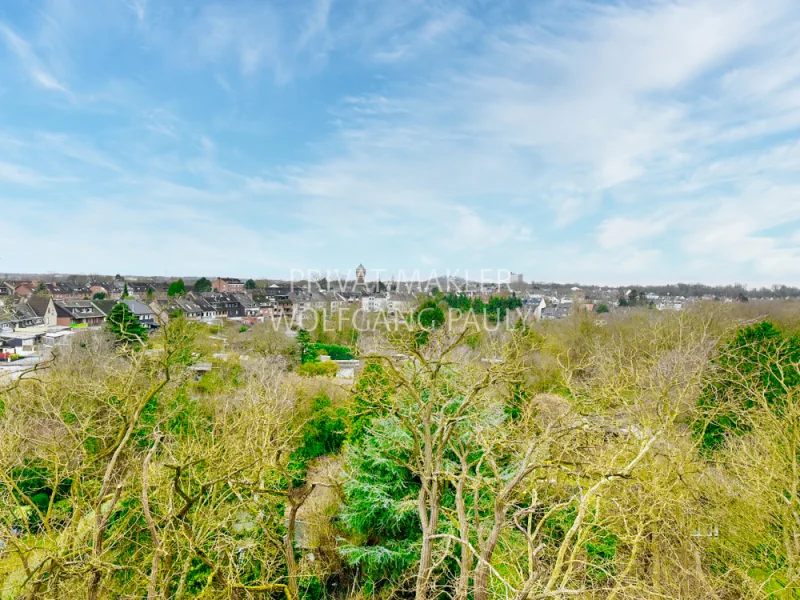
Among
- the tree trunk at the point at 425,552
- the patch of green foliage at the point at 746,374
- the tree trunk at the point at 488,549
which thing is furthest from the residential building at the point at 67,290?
the tree trunk at the point at 488,549

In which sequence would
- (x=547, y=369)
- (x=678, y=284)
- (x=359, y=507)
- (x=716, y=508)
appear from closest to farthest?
(x=716, y=508)
(x=359, y=507)
(x=547, y=369)
(x=678, y=284)

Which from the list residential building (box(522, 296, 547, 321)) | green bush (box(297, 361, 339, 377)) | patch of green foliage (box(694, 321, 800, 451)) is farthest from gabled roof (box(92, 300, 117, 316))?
patch of green foliage (box(694, 321, 800, 451))

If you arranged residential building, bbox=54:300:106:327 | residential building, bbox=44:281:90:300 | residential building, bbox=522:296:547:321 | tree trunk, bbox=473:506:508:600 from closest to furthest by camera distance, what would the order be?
tree trunk, bbox=473:506:508:600 < residential building, bbox=54:300:106:327 < residential building, bbox=522:296:547:321 < residential building, bbox=44:281:90:300

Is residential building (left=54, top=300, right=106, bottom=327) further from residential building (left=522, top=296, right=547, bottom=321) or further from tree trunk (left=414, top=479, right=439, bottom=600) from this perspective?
residential building (left=522, top=296, right=547, bottom=321)

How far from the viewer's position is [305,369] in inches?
894

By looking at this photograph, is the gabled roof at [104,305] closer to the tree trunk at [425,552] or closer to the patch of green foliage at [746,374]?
the tree trunk at [425,552]

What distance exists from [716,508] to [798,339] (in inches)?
477

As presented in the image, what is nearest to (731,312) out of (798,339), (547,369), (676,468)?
(798,339)

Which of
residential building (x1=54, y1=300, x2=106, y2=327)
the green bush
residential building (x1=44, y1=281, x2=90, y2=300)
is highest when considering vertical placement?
residential building (x1=44, y1=281, x2=90, y2=300)

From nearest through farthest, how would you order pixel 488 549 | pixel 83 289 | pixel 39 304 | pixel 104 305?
pixel 488 549 < pixel 39 304 < pixel 104 305 < pixel 83 289

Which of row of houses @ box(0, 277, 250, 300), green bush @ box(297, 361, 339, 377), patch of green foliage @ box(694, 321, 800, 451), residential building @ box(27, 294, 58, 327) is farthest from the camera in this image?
row of houses @ box(0, 277, 250, 300)

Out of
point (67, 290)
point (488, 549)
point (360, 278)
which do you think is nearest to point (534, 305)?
point (360, 278)

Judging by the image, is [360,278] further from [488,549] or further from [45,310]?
[488,549]

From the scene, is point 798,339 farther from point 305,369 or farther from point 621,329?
point 305,369
